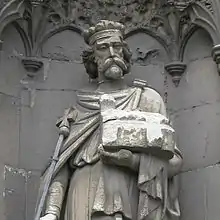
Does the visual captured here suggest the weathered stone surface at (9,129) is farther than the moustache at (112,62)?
Yes

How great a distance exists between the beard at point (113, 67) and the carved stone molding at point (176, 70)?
0.58m

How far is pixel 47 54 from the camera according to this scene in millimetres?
7191

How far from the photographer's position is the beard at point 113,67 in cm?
662

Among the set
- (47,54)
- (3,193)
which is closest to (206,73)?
(47,54)

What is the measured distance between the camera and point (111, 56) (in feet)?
21.7

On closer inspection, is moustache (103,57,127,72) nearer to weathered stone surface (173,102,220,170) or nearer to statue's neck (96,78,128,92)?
statue's neck (96,78,128,92)

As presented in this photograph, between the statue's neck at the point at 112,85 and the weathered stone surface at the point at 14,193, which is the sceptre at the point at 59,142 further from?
the weathered stone surface at the point at 14,193

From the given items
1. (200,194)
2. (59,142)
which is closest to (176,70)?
(200,194)

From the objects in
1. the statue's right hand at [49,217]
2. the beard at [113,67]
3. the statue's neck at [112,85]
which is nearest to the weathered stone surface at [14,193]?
the statue's right hand at [49,217]

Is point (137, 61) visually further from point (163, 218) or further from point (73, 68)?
point (163, 218)

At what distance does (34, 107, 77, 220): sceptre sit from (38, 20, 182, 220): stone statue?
3 cm

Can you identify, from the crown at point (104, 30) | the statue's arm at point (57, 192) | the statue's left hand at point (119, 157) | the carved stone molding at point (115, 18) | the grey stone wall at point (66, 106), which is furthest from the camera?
the carved stone molding at point (115, 18)

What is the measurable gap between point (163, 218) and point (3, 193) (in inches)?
43.8

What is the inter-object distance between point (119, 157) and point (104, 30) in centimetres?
97
